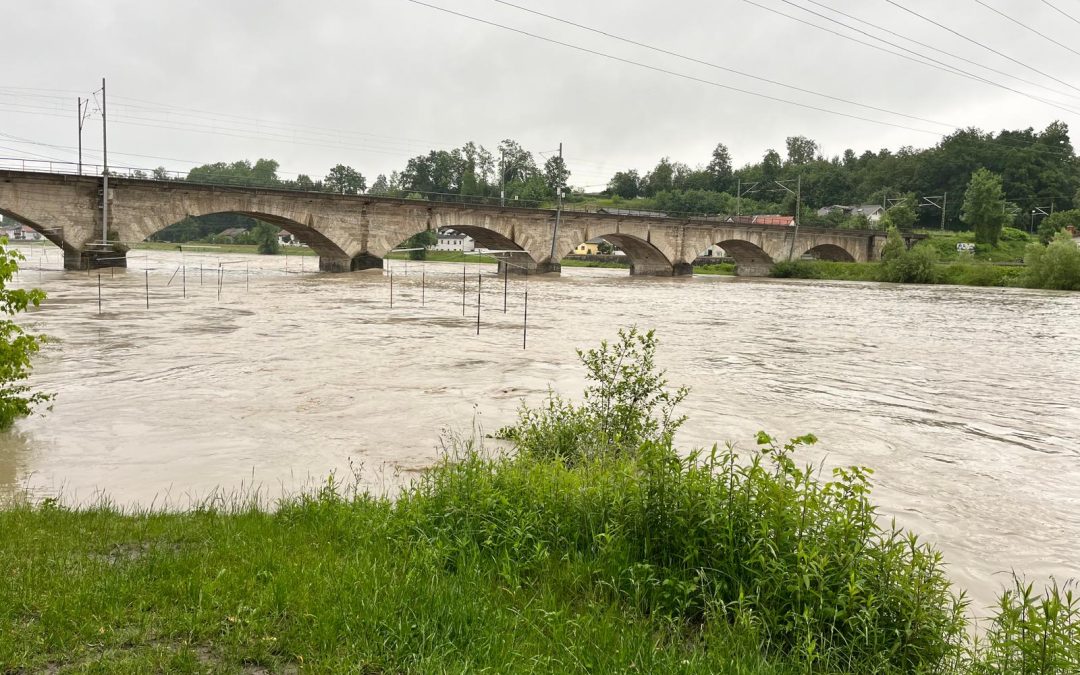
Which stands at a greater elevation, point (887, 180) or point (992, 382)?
point (887, 180)

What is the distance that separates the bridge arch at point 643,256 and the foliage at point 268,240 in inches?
2011

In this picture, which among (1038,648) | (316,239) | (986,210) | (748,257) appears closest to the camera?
(1038,648)

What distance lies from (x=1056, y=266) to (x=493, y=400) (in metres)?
57.8

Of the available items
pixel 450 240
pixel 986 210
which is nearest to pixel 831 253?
pixel 986 210

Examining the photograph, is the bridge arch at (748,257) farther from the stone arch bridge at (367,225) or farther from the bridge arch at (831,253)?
the bridge arch at (831,253)

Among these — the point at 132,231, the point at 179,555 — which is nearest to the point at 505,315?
the point at 179,555

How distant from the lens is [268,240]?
10831cm

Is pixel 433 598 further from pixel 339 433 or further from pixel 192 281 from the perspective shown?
pixel 192 281

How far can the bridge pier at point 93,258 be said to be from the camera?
4462cm

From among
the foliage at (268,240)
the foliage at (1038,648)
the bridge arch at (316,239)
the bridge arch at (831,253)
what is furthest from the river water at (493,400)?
the foliage at (268,240)

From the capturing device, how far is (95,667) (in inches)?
138

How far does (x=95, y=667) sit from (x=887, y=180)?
150 meters

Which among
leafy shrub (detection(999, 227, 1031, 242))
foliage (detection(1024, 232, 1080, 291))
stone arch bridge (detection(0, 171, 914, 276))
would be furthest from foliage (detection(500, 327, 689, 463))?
leafy shrub (detection(999, 227, 1031, 242))

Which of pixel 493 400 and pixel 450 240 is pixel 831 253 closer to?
pixel 450 240
